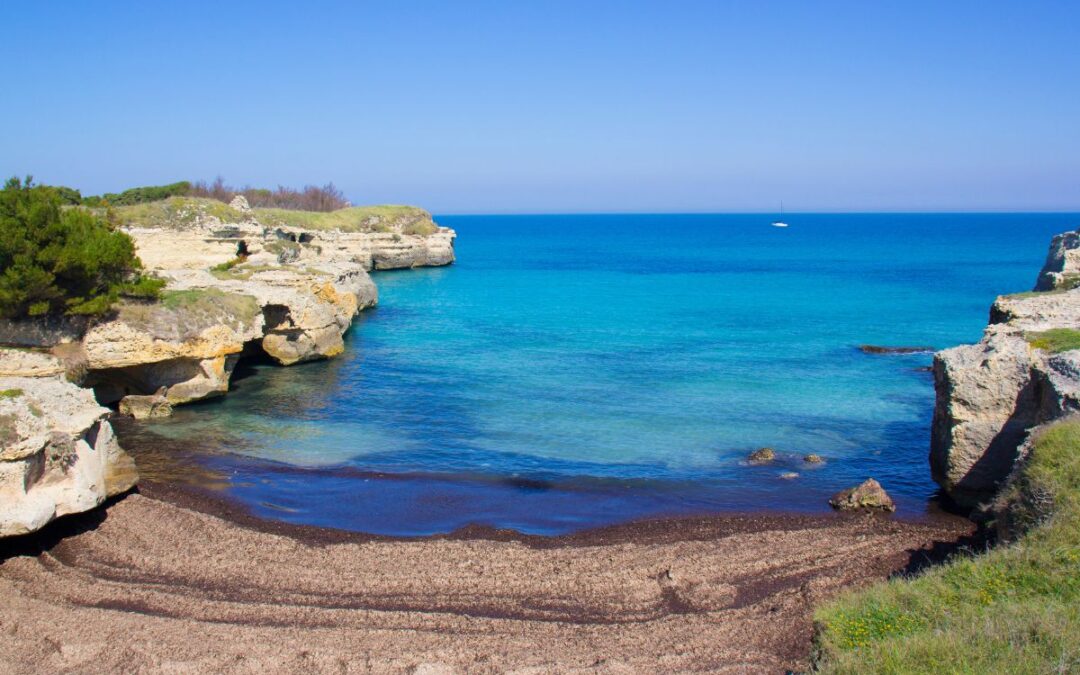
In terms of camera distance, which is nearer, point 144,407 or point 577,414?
point 144,407

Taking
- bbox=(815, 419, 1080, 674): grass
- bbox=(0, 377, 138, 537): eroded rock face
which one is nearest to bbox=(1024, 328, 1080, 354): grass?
bbox=(815, 419, 1080, 674): grass

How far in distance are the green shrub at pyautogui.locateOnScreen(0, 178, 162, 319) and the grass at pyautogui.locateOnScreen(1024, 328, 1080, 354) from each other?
26.2 meters

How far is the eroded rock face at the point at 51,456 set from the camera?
1537 cm

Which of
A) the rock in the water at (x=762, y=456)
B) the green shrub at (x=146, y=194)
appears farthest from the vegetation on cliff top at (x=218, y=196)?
the rock in the water at (x=762, y=456)

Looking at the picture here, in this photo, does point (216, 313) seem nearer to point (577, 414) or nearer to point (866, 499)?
point (577, 414)

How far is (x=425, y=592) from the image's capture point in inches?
575

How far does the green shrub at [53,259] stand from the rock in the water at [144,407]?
3028mm

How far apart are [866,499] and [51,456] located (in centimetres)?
1774

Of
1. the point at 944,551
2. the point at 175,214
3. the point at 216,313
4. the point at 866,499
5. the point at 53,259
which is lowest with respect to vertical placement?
the point at 944,551

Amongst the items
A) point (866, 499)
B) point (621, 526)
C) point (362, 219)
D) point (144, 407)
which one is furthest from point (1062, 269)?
point (362, 219)

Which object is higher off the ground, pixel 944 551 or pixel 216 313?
pixel 216 313

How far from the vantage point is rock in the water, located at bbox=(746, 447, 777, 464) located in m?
22.3

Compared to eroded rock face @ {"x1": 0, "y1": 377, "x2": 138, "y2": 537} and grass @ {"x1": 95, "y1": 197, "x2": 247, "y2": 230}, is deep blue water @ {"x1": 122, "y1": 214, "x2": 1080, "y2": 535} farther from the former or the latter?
grass @ {"x1": 95, "y1": 197, "x2": 247, "y2": 230}

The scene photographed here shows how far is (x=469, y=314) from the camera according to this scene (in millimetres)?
50844
